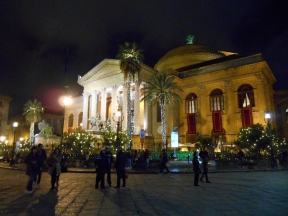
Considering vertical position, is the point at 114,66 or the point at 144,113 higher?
the point at 114,66

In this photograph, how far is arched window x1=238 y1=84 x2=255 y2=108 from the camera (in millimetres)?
33259

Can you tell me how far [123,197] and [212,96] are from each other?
32.1 metres

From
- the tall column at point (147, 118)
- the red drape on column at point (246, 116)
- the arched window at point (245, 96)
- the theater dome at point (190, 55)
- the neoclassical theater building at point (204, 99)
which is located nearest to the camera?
the red drape on column at point (246, 116)

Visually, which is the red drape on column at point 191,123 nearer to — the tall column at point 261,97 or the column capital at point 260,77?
the tall column at point 261,97

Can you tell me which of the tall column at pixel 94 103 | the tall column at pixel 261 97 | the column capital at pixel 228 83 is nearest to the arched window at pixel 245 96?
the tall column at pixel 261 97

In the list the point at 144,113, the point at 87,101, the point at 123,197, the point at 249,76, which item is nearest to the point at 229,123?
the point at 249,76

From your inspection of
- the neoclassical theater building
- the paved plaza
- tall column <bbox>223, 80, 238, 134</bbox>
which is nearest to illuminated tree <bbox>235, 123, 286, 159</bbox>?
the neoclassical theater building

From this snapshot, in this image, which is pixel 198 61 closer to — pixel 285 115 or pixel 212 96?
pixel 212 96

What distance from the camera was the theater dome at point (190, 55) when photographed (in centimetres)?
4869

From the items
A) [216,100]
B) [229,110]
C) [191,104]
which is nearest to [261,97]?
[229,110]

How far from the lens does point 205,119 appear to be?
36375 millimetres

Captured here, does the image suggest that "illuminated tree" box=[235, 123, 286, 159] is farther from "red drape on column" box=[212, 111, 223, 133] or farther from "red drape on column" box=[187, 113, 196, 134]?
"red drape on column" box=[187, 113, 196, 134]

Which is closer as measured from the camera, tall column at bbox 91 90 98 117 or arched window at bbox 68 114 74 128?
tall column at bbox 91 90 98 117

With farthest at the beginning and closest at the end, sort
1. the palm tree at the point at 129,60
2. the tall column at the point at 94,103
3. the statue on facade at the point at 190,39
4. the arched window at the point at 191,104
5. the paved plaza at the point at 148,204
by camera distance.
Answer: the statue on facade at the point at 190,39
the tall column at the point at 94,103
the arched window at the point at 191,104
the palm tree at the point at 129,60
the paved plaza at the point at 148,204
